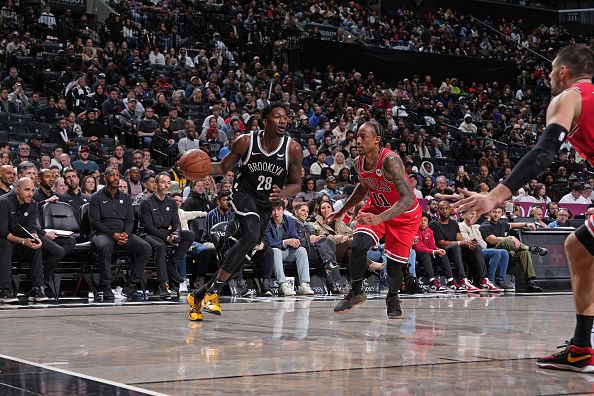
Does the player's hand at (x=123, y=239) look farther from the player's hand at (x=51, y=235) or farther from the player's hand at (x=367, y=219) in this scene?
the player's hand at (x=367, y=219)

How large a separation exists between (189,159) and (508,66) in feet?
80.7

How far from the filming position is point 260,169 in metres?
8.40

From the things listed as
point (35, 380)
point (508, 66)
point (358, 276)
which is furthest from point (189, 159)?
point (508, 66)

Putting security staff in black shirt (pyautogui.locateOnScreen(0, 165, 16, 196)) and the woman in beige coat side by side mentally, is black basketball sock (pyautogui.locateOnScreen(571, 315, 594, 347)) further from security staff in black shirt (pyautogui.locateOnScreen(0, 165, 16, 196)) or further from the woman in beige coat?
security staff in black shirt (pyautogui.locateOnScreen(0, 165, 16, 196))

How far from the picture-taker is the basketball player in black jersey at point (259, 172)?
27.2ft

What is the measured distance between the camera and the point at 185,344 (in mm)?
6426

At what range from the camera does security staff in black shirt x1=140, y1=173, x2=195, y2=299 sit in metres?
11.4

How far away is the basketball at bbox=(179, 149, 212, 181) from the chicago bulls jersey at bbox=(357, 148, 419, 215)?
4.85 feet

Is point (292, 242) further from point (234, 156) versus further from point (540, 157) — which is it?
point (540, 157)

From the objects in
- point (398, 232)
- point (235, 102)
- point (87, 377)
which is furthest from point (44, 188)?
point (235, 102)

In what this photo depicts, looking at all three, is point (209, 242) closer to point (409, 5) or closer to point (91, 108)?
point (91, 108)

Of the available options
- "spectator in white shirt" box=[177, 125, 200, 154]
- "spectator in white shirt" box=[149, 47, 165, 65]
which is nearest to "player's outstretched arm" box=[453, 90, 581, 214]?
"spectator in white shirt" box=[177, 125, 200, 154]

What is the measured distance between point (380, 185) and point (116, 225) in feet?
13.1

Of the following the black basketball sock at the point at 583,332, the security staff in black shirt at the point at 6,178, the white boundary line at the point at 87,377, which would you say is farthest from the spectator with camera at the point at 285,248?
the black basketball sock at the point at 583,332
